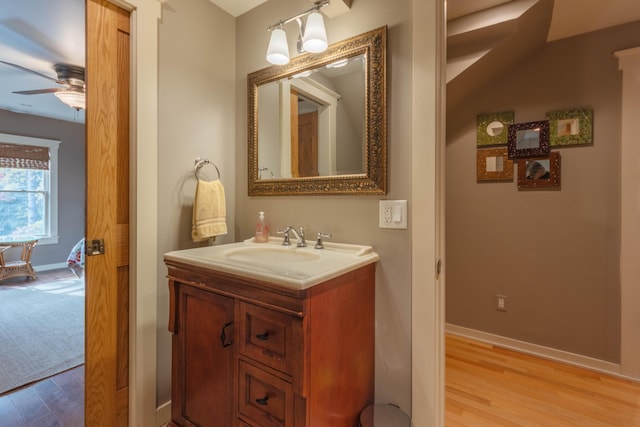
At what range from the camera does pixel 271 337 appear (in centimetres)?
106

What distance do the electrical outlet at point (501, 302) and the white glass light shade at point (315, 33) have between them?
2.37m

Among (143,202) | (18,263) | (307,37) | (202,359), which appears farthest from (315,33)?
(18,263)

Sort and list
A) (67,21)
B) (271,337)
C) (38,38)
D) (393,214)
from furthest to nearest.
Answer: (38,38) → (67,21) → (393,214) → (271,337)

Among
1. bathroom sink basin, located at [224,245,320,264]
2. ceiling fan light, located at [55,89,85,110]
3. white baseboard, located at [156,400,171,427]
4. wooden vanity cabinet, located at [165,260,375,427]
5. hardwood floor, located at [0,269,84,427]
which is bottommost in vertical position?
hardwood floor, located at [0,269,84,427]

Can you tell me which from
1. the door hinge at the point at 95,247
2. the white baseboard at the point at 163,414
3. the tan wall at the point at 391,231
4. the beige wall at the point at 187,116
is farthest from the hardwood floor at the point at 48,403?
the tan wall at the point at 391,231

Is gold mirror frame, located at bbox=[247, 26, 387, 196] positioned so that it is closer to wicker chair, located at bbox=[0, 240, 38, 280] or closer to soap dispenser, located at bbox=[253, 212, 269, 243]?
soap dispenser, located at bbox=[253, 212, 269, 243]

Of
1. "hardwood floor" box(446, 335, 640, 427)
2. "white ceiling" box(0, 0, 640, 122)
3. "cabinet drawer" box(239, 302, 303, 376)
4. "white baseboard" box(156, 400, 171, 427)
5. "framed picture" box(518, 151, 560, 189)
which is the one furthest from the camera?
"framed picture" box(518, 151, 560, 189)

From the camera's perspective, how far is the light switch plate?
133cm

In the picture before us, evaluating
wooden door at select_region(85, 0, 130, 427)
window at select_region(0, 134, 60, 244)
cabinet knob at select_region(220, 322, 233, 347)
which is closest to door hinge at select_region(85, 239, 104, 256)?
wooden door at select_region(85, 0, 130, 427)

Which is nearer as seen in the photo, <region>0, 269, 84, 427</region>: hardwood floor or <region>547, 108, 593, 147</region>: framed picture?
<region>0, 269, 84, 427</region>: hardwood floor

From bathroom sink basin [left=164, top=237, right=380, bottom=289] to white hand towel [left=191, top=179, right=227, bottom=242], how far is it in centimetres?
15

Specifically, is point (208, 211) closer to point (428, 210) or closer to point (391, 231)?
point (391, 231)

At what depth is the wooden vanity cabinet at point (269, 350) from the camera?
39.4 inches

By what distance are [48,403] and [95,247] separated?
115 centimetres
